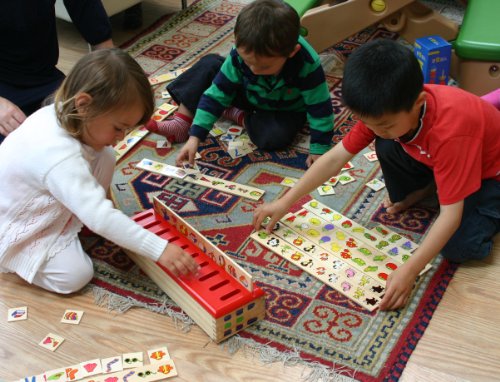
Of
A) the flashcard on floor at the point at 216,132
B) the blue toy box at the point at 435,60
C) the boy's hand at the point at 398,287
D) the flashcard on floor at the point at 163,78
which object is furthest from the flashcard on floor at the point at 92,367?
the blue toy box at the point at 435,60

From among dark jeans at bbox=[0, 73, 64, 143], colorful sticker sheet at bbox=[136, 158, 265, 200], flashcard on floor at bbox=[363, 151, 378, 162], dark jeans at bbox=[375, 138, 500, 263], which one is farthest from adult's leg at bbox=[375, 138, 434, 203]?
dark jeans at bbox=[0, 73, 64, 143]

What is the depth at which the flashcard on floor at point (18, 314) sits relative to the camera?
145cm

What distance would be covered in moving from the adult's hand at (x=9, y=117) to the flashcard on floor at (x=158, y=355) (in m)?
0.81

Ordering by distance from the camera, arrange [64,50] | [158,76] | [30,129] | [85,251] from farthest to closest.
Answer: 1. [64,50]
2. [158,76]
3. [85,251]
4. [30,129]

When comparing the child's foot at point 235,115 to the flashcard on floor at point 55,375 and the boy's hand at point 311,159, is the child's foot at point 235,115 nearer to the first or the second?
the boy's hand at point 311,159

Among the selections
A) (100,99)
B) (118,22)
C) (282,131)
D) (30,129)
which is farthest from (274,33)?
(118,22)

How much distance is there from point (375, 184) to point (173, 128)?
0.72 metres

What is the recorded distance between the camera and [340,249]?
160 cm

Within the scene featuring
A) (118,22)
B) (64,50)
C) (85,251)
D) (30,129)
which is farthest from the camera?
(118,22)

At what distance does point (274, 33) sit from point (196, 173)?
20.6 inches

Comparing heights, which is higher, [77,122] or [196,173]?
[77,122]

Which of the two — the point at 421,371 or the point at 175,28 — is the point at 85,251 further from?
the point at 175,28

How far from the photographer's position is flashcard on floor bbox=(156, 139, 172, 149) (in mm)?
2061

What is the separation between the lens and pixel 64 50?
272 cm
